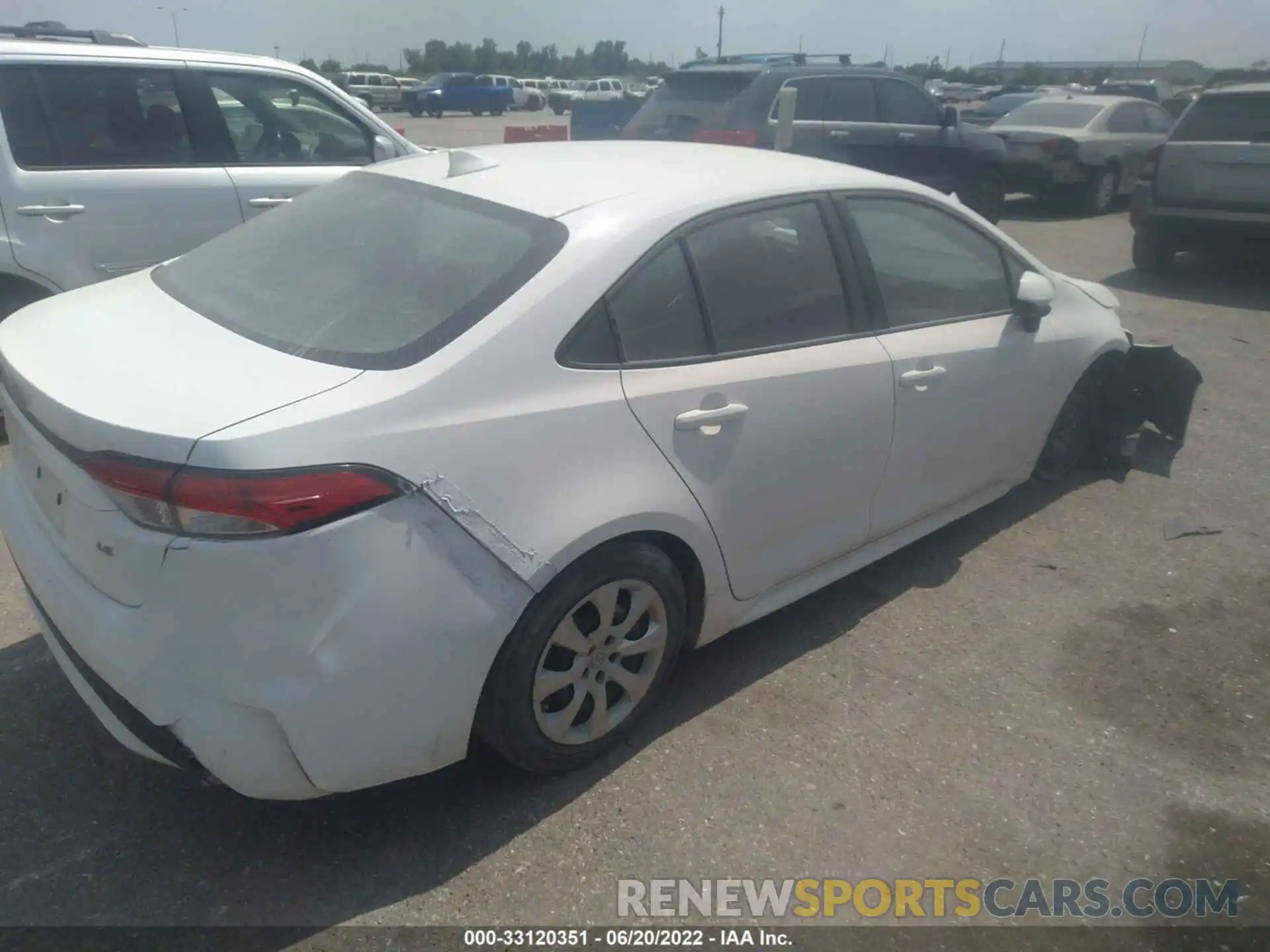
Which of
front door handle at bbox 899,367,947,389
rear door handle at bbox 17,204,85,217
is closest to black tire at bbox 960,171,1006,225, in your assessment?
front door handle at bbox 899,367,947,389

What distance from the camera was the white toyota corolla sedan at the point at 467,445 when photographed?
7.11 feet

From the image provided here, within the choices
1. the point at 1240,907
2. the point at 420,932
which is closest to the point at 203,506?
the point at 420,932

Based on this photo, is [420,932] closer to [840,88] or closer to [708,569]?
[708,569]

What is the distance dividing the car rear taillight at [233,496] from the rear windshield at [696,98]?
7200mm

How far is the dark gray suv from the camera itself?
8.59 m

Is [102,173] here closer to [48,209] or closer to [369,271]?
[48,209]

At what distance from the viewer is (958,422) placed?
378 centimetres

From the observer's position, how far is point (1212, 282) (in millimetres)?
9797

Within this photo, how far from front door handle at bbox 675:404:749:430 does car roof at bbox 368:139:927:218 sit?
0.61 meters

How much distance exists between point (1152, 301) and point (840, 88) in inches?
135

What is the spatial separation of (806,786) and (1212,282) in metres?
9.05

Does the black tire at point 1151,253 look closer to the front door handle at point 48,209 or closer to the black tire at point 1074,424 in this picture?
the black tire at point 1074,424

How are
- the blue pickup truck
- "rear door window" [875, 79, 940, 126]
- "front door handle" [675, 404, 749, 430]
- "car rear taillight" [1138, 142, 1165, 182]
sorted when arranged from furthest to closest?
the blue pickup truck
"rear door window" [875, 79, 940, 126]
"car rear taillight" [1138, 142, 1165, 182]
"front door handle" [675, 404, 749, 430]

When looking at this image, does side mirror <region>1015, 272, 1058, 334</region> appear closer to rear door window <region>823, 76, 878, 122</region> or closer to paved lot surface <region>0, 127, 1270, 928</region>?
paved lot surface <region>0, 127, 1270, 928</region>
